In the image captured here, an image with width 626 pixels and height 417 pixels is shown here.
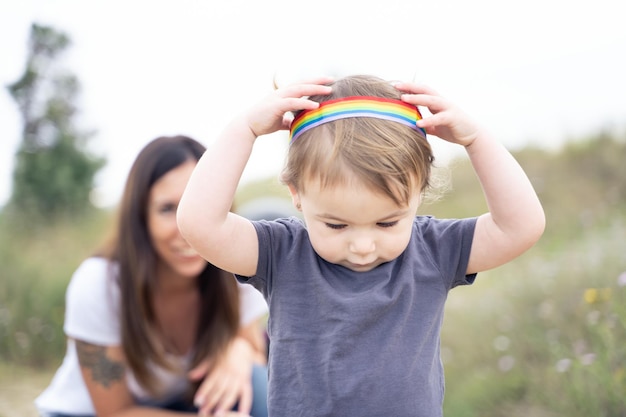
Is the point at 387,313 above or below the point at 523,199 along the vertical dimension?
below

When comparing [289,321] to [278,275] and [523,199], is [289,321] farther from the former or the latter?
[523,199]

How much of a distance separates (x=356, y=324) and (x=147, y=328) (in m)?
1.74

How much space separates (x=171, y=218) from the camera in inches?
121

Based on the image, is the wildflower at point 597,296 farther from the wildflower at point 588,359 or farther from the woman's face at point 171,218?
the woman's face at point 171,218

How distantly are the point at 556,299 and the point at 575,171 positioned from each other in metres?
3.29

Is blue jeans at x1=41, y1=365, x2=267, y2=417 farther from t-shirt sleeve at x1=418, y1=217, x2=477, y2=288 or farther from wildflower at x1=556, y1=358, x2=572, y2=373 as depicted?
t-shirt sleeve at x1=418, y1=217, x2=477, y2=288

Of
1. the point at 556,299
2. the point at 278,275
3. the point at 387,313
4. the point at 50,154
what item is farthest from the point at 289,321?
the point at 50,154

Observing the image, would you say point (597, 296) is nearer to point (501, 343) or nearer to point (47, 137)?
point (501, 343)

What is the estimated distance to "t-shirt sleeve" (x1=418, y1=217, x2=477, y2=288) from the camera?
5.64ft

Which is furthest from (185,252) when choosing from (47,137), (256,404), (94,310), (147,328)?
(47,137)

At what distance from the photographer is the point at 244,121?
1675 millimetres

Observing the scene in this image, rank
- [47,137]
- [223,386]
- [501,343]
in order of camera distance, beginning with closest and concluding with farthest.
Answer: [223,386]
[501,343]
[47,137]

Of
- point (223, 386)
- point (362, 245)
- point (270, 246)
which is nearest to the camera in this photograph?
point (362, 245)

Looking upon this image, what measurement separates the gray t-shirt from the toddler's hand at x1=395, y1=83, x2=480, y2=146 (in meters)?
0.23
